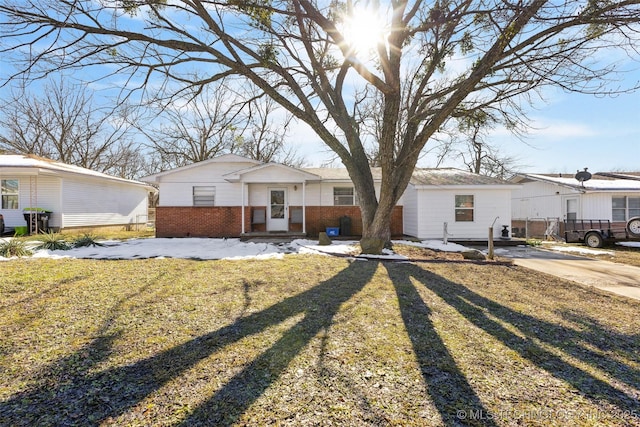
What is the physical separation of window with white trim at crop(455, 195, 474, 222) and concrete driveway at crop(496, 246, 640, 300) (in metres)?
2.92

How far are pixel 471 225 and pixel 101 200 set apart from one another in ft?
63.5

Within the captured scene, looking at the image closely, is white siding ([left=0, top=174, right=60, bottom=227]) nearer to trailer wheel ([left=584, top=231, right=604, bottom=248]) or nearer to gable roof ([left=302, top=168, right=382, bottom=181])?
gable roof ([left=302, top=168, right=382, bottom=181])

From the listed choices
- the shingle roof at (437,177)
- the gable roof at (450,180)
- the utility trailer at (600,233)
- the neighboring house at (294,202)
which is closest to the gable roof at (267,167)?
the neighboring house at (294,202)

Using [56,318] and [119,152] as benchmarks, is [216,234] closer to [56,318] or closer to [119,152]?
[56,318]

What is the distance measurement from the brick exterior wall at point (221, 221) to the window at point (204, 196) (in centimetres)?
27

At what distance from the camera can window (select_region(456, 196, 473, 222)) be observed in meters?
13.1

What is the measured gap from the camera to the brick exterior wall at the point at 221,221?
1359cm

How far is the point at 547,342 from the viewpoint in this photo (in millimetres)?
3227

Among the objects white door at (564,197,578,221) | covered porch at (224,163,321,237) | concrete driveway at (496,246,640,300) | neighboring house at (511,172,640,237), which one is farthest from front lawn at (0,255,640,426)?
white door at (564,197,578,221)

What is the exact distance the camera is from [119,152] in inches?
1161

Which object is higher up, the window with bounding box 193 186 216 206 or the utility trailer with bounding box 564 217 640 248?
the window with bounding box 193 186 216 206

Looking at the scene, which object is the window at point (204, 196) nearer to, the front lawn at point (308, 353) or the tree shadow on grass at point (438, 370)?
the front lawn at point (308, 353)

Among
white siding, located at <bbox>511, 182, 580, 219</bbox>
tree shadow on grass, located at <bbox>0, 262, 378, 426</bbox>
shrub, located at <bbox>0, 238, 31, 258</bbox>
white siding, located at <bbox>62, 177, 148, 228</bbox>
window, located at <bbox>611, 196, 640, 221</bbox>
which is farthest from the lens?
white siding, located at <bbox>511, 182, 580, 219</bbox>

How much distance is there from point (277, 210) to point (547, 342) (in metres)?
12.0
